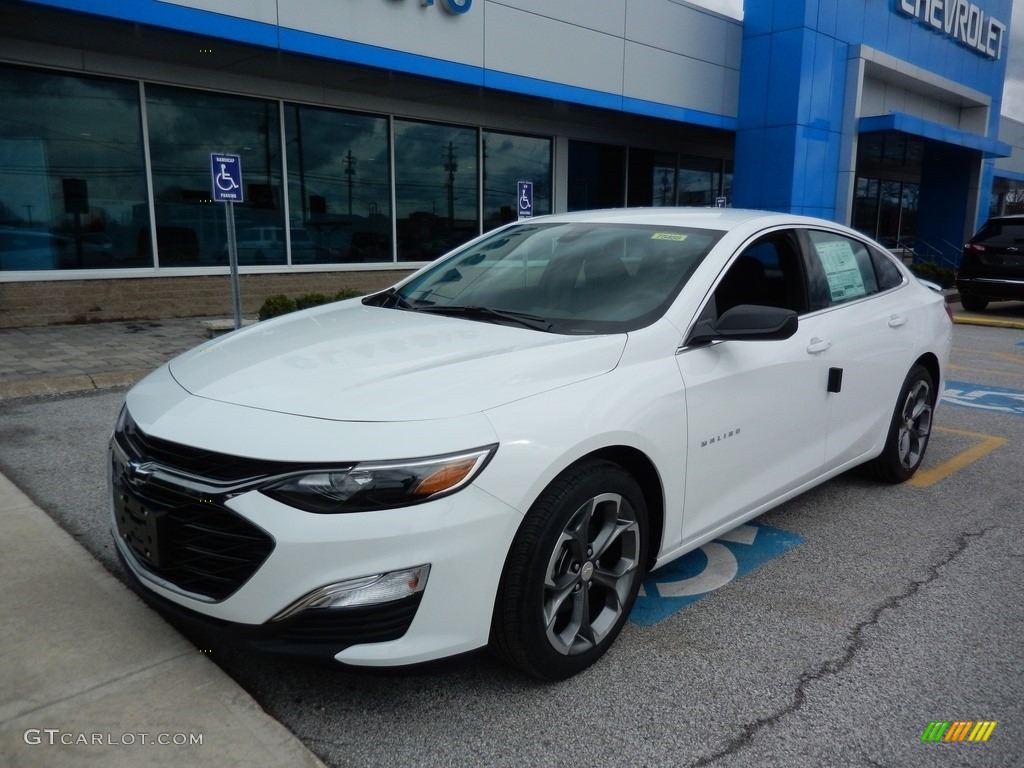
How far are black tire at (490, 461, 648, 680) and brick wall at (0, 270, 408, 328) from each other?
10187 millimetres

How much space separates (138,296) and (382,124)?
5240 mm

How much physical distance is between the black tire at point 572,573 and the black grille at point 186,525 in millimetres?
765

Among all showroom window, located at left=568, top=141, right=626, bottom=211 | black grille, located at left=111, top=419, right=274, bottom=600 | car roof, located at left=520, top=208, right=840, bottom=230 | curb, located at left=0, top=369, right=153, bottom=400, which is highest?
showroom window, located at left=568, top=141, right=626, bottom=211

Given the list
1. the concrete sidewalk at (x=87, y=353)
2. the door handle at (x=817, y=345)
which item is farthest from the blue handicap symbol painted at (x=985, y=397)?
the concrete sidewalk at (x=87, y=353)

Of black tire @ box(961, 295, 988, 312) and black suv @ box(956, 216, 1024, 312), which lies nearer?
black suv @ box(956, 216, 1024, 312)

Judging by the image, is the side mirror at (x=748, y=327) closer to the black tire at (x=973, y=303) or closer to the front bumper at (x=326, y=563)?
the front bumper at (x=326, y=563)

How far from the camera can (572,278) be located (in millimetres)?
3609

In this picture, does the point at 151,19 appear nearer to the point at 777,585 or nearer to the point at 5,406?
the point at 5,406

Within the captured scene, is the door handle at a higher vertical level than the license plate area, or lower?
higher

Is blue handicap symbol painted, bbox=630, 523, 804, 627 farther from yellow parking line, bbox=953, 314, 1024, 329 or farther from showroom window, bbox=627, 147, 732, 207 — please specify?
showroom window, bbox=627, 147, 732, 207

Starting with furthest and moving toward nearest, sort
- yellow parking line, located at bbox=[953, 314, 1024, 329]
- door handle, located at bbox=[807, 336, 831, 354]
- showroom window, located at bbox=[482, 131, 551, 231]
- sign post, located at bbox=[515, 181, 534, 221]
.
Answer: showroom window, located at bbox=[482, 131, 551, 231]
yellow parking line, located at bbox=[953, 314, 1024, 329]
sign post, located at bbox=[515, 181, 534, 221]
door handle, located at bbox=[807, 336, 831, 354]

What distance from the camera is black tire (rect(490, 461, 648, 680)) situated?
2.47m

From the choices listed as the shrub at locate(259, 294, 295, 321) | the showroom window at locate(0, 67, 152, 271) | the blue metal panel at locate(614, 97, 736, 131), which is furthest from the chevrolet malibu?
the blue metal panel at locate(614, 97, 736, 131)

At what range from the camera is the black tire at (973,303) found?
15.4 m
